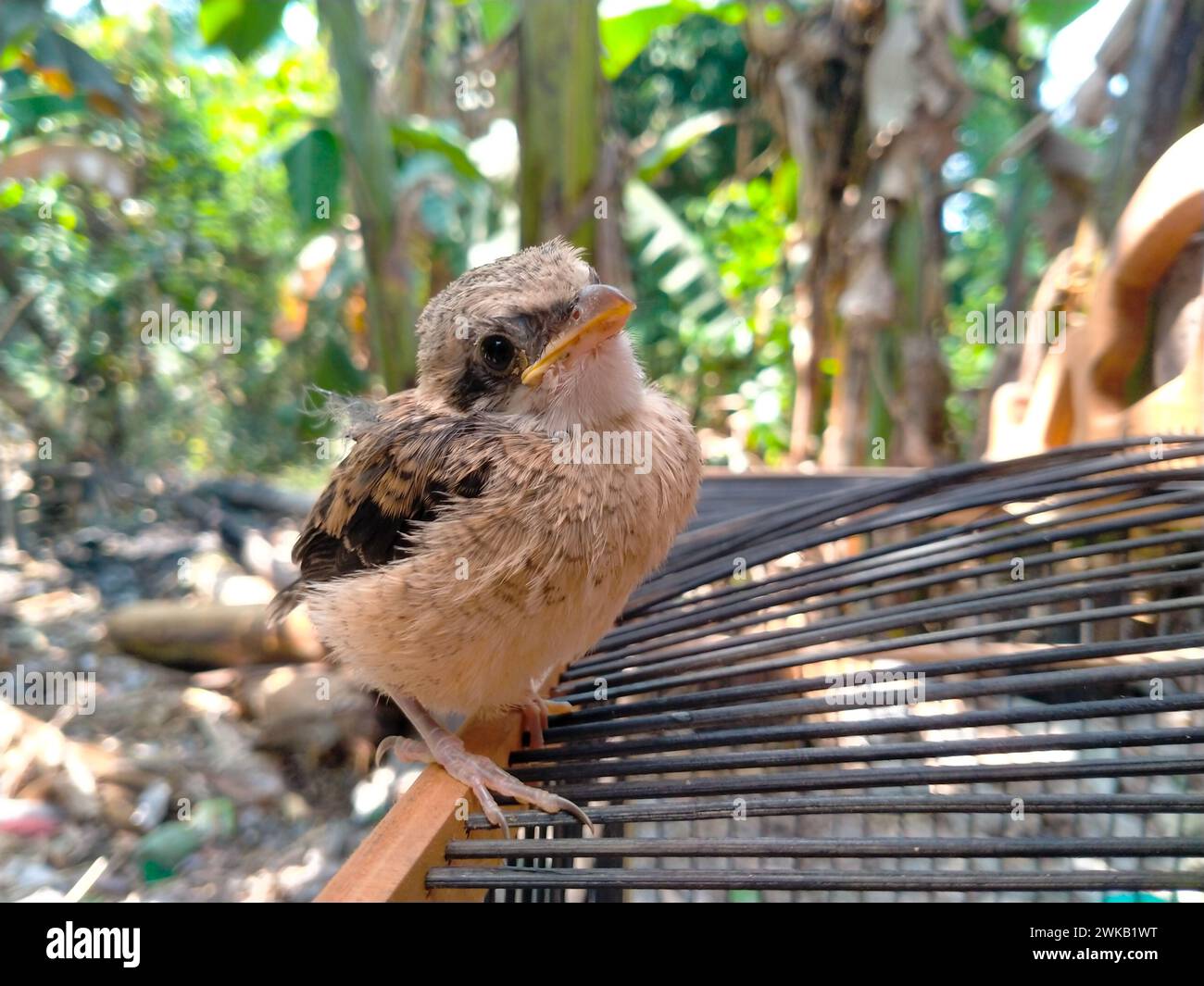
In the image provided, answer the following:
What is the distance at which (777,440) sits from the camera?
5.69m

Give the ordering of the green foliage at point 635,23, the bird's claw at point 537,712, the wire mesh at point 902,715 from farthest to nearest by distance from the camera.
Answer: the green foliage at point 635,23 → the bird's claw at point 537,712 → the wire mesh at point 902,715

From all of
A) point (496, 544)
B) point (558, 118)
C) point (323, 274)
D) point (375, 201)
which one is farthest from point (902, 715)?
point (323, 274)

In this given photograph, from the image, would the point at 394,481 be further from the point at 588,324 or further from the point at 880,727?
the point at 880,727

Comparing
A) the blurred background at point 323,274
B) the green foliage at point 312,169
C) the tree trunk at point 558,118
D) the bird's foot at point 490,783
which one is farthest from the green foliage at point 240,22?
the bird's foot at point 490,783

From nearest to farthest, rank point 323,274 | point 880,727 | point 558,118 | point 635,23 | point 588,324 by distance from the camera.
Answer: point 880,727
point 588,324
point 558,118
point 635,23
point 323,274

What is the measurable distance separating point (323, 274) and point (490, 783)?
545cm

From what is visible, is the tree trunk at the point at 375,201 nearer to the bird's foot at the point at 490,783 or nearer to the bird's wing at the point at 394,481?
the bird's wing at the point at 394,481

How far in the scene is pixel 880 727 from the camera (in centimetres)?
82

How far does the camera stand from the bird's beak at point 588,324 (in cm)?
93

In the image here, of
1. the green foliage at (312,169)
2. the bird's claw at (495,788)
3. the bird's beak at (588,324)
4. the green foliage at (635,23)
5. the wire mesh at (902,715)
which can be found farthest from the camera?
the green foliage at (635,23)

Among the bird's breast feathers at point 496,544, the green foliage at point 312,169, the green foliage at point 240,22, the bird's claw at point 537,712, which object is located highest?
the green foliage at point 240,22
